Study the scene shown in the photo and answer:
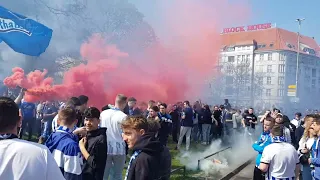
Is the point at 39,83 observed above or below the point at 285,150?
above

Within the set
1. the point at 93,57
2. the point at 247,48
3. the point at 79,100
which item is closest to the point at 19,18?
the point at 79,100

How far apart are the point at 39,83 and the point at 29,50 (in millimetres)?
3753

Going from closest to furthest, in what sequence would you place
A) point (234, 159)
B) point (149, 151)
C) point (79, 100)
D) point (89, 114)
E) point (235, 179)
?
point (149, 151) → point (89, 114) → point (79, 100) → point (235, 179) → point (234, 159)

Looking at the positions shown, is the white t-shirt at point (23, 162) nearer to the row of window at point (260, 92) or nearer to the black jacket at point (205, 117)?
the black jacket at point (205, 117)

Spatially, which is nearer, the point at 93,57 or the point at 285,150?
the point at 285,150

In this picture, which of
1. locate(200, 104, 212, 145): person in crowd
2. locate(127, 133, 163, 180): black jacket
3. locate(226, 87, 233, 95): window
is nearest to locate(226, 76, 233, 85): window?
locate(226, 87, 233, 95): window

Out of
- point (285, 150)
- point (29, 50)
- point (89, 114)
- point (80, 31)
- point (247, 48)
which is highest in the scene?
point (247, 48)

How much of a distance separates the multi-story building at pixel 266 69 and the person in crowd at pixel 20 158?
2037 inches

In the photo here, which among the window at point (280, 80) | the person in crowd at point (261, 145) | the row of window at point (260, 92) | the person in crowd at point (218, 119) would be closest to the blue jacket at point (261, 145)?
the person in crowd at point (261, 145)

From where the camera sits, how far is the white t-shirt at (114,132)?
5805 mm

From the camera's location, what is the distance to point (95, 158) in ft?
14.2

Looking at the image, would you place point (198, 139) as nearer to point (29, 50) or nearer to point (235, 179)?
point (235, 179)

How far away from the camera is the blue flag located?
9062mm

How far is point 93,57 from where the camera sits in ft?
72.0
